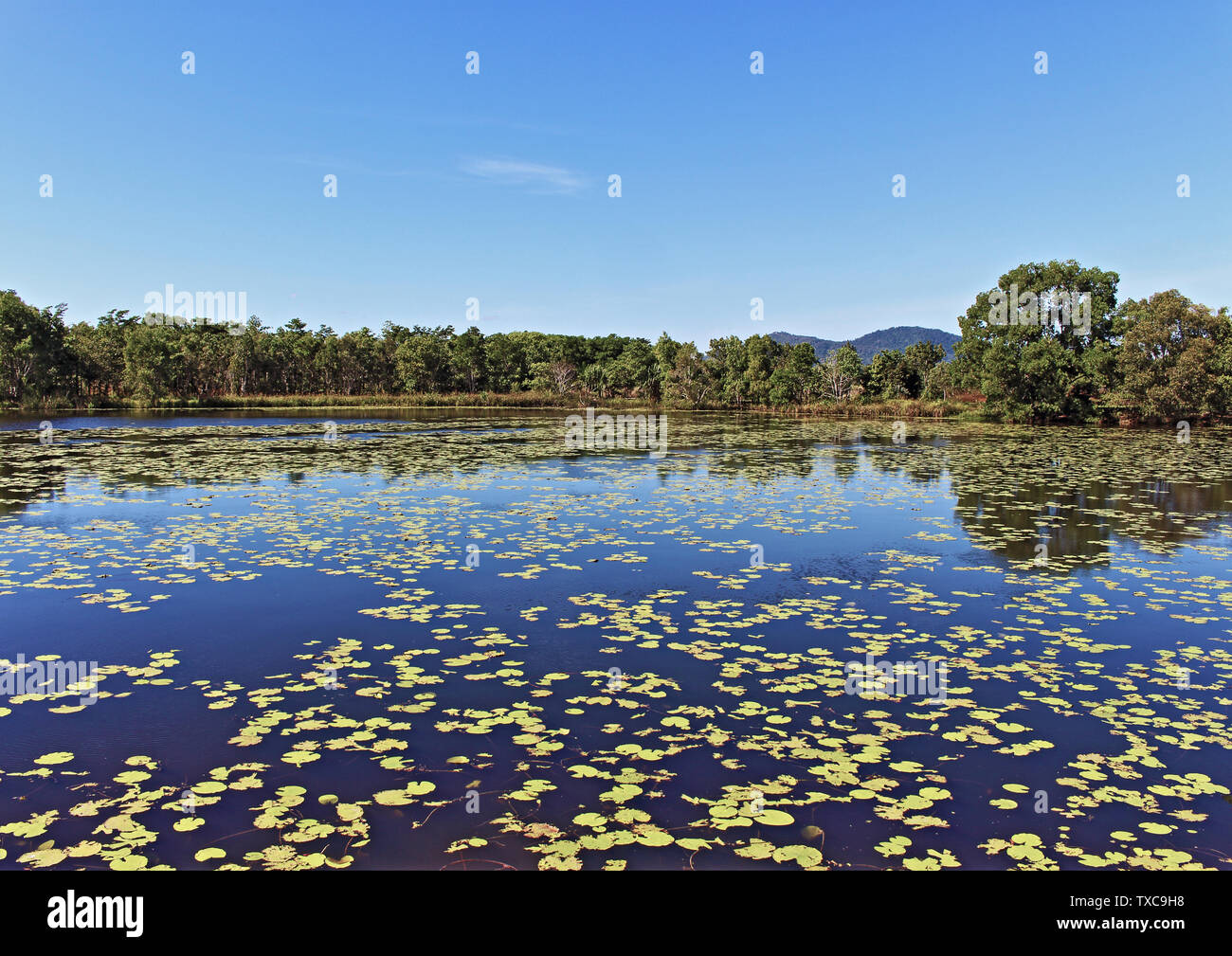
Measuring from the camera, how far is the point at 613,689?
19.2ft

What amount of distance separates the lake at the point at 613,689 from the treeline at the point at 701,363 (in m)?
32.7

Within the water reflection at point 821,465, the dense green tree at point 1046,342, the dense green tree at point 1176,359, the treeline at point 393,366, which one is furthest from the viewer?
the treeline at point 393,366

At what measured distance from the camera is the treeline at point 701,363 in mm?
39938

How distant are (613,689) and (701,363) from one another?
70306 millimetres

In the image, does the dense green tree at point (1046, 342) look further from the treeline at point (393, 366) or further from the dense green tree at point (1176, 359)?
the treeline at point (393, 366)

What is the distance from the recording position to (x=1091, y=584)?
906cm

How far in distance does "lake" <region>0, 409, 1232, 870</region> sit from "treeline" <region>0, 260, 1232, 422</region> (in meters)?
32.7

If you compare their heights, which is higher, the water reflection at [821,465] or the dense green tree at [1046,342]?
the dense green tree at [1046,342]

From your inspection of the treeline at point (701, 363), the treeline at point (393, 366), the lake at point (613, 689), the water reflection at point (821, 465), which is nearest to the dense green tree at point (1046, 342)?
the treeline at point (701, 363)

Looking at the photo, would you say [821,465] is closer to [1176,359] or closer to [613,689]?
[613,689]

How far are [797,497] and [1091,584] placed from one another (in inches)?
280

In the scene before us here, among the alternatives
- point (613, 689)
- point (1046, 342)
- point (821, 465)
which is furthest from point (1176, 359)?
point (613, 689)

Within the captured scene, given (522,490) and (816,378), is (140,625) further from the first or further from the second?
(816,378)
